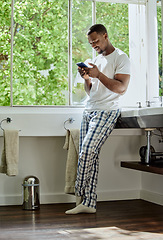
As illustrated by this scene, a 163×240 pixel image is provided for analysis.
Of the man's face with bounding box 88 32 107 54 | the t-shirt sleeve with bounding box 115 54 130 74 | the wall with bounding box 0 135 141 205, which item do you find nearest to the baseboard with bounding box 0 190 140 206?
the wall with bounding box 0 135 141 205

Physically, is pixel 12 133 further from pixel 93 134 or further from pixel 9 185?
pixel 93 134

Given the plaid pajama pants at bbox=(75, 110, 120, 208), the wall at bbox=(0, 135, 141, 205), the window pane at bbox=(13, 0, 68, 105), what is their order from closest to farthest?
the plaid pajama pants at bbox=(75, 110, 120, 208) → the wall at bbox=(0, 135, 141, 205) → the window pane at bbox=(13, 0, 68, 105)

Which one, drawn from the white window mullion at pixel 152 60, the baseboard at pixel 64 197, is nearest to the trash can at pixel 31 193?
the baseboard at pixel 64 197

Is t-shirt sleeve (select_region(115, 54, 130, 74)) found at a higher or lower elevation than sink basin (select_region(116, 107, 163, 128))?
higher

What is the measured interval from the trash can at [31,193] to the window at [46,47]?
783mm

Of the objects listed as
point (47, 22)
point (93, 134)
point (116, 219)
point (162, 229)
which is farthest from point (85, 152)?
point (47, 22)

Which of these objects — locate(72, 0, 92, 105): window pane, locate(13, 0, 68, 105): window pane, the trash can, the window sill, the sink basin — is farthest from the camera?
locate(72, 0, 92, 105): window pane

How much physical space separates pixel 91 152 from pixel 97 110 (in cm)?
38

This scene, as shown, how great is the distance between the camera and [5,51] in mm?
3965

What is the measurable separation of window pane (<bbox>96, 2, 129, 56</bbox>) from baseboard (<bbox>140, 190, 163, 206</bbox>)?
58.1 inches

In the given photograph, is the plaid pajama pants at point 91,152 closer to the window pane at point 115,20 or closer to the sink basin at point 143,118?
the sink basin at point 143,118

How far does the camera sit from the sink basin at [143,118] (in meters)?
2.85

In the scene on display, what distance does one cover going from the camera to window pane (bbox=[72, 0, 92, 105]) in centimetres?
411

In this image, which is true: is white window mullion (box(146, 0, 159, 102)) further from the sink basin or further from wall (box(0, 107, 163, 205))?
the sink basin
